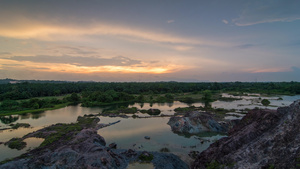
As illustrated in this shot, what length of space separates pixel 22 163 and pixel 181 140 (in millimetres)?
25092


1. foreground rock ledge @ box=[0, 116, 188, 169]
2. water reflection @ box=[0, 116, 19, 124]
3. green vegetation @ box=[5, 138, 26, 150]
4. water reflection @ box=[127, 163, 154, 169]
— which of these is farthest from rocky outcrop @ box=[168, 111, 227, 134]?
water reflection @ box=[0, 116, 19, 124]

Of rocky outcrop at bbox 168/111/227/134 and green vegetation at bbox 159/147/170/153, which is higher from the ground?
rocky outcrop at bbox 168/111/227/134

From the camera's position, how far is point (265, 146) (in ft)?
47.9

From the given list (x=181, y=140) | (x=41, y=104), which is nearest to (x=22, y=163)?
(x=181, y=140)

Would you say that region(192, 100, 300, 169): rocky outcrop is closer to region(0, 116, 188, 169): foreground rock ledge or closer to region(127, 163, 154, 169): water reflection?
region(0, 116, 188, 169): foreground rock ledge

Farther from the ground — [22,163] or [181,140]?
[22,163]

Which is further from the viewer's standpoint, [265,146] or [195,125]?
[195,125]

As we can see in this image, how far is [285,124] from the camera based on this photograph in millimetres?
14836

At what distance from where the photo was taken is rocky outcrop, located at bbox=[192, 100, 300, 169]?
42.2 feet

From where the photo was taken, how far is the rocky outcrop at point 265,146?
12867 millimetres

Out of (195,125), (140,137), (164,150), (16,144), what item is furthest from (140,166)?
(16,144)

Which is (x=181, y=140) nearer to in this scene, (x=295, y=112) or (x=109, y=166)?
(x=109, y=166)

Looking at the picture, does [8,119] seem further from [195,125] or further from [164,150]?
[195,125]

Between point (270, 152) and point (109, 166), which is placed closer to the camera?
point (270, 152)
